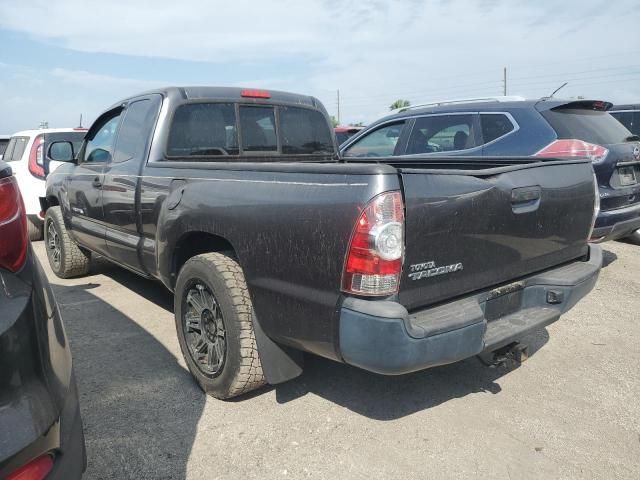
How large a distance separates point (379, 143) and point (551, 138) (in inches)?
92.5

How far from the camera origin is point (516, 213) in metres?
2.59

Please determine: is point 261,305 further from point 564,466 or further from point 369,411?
point 564,466

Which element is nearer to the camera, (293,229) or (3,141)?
(293,229)

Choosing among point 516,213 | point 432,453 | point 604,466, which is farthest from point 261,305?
point 604,466

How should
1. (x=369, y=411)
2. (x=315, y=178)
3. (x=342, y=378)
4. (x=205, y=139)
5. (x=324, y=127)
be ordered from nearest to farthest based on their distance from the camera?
(x=315, y=178) → (x=369, y=411) → (x=342, y=378) → (x=205, y=139) → (x=324, y=127)

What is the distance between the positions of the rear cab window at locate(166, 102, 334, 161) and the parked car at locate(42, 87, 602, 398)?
15 millimetres

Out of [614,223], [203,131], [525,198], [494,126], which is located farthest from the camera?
[494,126]

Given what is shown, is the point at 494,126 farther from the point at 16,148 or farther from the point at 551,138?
the point at 16,148

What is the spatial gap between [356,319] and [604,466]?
1420 millimetres

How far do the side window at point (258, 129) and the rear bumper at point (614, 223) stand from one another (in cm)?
310

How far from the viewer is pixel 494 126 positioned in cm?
561

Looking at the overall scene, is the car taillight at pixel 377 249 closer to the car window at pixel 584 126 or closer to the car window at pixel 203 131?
the car window at pixel 203 131

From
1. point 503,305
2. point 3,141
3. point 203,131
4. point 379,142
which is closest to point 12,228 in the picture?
point 503,305

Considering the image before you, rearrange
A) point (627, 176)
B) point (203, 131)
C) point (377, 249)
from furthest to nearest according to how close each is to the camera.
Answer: point (627, 176) < point (203, 131) < point (377, 249)
